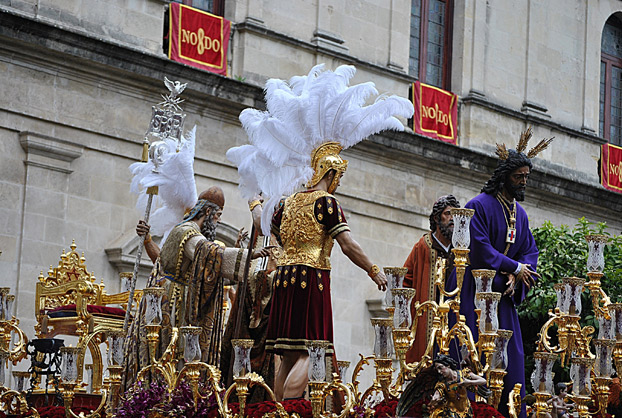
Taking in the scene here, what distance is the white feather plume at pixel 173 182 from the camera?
10.6 meters

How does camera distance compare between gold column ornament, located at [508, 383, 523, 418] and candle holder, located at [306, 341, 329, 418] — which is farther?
gold column ornament, located at [508, 383, 523, 418]

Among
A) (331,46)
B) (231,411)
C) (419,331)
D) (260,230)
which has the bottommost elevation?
(231,411)

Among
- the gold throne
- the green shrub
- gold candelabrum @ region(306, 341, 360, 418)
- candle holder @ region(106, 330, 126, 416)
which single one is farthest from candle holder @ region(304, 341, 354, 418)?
the green shrub

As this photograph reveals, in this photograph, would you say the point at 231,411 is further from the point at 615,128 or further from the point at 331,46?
the point at 615,128

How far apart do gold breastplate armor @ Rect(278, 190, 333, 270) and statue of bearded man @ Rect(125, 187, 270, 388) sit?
0.70 metres

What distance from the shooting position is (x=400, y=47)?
18.7 meters

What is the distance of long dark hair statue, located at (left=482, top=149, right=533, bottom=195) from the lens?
373 inches

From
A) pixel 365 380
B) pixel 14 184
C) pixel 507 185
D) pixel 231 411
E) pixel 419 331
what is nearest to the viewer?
pixel 231 411

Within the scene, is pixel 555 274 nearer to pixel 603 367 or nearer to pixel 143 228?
pixel 143 228

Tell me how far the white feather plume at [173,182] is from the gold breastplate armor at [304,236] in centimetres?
168

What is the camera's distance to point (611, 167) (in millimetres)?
21562

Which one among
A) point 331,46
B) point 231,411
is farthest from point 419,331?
point 331,46

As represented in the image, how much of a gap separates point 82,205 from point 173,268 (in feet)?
16.6

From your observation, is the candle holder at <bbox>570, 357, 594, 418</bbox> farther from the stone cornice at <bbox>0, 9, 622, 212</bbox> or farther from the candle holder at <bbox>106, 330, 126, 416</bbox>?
the stone cornice at <bbox>0, 9, 622, 212</bbox>
